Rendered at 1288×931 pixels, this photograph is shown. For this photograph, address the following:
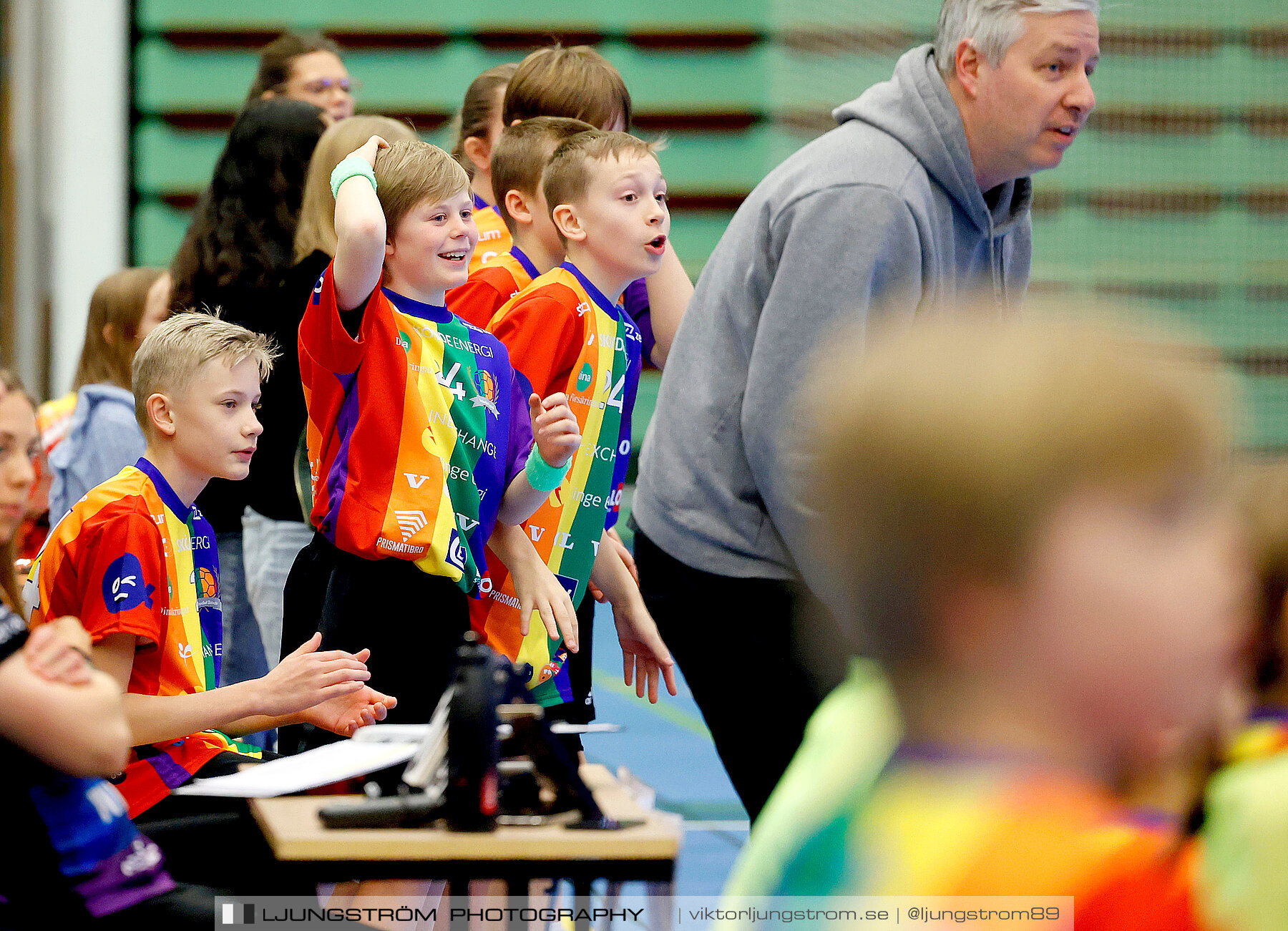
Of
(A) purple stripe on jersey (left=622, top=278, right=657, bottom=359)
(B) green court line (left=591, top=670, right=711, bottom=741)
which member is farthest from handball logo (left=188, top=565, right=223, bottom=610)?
(B) green court line (left=591, top=670, right=711, bottom=741)

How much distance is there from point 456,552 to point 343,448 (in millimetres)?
245

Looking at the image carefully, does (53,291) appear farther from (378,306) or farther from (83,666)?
(83,666)

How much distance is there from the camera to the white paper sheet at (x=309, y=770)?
158 centimetres

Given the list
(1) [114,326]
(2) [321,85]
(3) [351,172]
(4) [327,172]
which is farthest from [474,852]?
(2) [321,85]

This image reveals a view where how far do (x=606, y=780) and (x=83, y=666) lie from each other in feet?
2.05

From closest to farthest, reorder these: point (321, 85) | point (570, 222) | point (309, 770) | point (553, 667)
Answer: point (309, 770) < point (553, 667) < point (570, 222) < point (321, 85)

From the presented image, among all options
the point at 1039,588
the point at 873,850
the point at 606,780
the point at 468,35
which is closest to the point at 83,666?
the point at 606,780

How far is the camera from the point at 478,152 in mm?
3146

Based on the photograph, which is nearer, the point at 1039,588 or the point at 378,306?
the point at 1039,588

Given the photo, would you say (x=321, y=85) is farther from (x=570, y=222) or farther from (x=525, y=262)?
(x=570, y=222)

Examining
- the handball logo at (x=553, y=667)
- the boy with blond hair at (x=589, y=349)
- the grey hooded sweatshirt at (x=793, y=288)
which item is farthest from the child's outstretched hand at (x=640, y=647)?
the grey hooded sweatshirt at (x=793, y=288)

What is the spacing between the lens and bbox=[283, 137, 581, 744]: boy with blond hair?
87.4 inches

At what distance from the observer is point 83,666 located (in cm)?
143

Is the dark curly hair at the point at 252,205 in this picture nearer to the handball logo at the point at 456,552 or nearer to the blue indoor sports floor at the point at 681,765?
the handball logo at the point at 456,552
